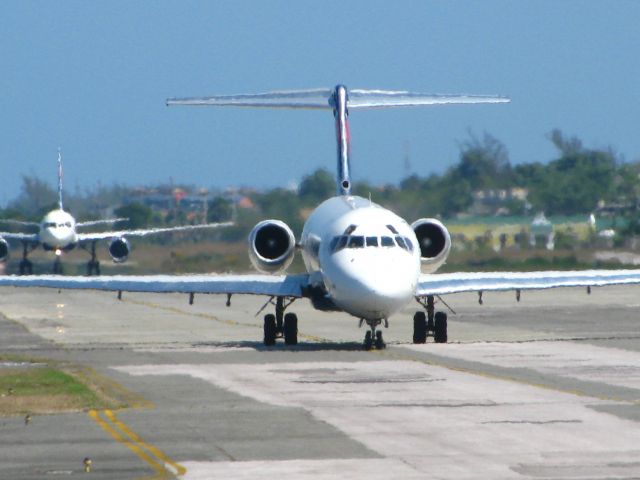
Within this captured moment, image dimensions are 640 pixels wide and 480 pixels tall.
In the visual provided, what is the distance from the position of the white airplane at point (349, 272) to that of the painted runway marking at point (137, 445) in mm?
9648

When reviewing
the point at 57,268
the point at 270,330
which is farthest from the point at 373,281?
the point at 57,268

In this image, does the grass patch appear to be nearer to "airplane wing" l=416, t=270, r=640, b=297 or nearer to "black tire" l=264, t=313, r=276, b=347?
"black tire" l=264, t=313, r=276, b=347

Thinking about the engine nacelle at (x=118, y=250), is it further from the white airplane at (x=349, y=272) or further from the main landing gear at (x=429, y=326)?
the main landing gear at (x=429, y=326)

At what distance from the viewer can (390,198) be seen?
177ft

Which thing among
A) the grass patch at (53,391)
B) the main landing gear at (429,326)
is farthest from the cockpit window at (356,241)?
the grass patch at (53,391)

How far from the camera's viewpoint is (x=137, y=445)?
A: 16.7 meters

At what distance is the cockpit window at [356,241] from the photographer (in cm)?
2938

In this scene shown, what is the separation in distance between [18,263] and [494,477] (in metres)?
66.5

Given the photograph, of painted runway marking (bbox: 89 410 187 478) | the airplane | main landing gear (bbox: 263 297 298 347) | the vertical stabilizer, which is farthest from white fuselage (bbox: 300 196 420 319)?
the airplane

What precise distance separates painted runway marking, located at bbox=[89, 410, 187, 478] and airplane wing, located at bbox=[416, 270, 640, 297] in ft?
41.4

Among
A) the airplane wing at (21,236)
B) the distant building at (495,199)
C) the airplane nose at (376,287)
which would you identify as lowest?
the airplane nose at (376,287)

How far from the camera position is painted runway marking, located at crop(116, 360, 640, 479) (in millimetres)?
15406

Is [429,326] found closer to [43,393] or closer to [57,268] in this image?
A: [43,393]

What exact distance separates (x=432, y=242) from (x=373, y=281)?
17.5 feet
